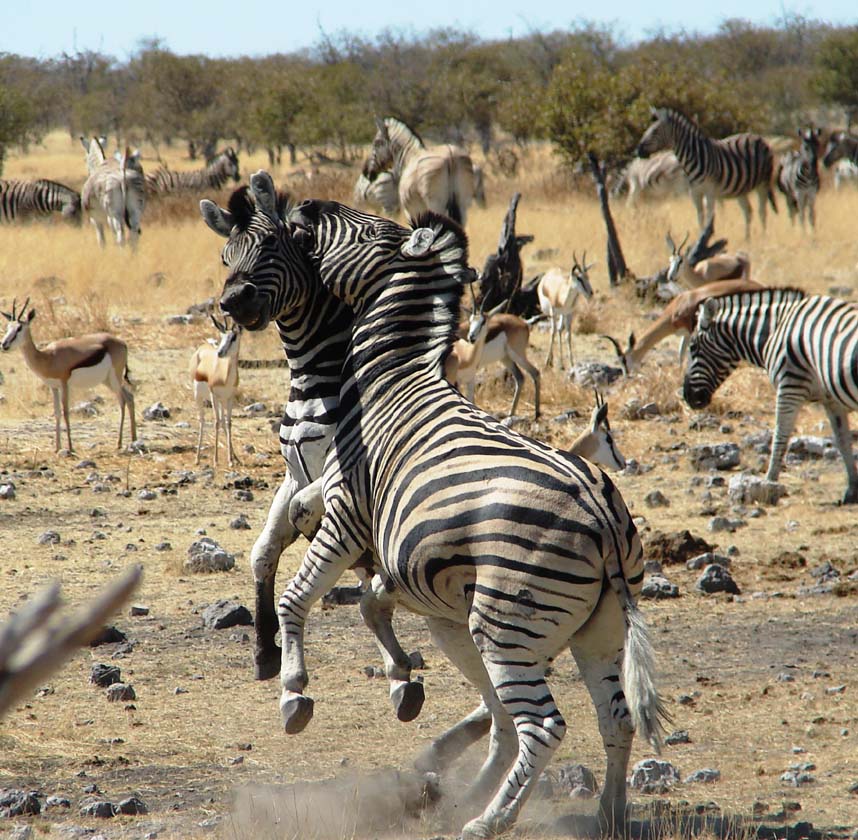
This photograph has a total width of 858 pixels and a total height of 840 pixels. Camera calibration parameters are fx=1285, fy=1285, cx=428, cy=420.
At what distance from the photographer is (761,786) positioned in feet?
14.7

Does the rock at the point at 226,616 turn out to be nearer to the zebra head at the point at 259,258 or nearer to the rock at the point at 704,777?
the zebra head at the point at 259,258

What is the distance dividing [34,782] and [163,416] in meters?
7.63

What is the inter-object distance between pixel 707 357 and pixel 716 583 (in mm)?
3310

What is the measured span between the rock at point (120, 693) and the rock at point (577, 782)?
1.98m

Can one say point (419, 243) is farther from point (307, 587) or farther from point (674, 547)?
point (674, 547)

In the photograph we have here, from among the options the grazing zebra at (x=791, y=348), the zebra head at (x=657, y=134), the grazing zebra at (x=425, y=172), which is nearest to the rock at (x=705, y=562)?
the grazing zebra at (x=791, y=348)

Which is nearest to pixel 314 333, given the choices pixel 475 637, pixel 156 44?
pixel 475 637

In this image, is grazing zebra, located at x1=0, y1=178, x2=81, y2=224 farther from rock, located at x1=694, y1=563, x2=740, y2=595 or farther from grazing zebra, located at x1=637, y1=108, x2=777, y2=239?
rock, located at x1=694, y1=563, x2=740, y2=595

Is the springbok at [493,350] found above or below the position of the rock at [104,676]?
above

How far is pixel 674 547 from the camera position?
770 centimetres

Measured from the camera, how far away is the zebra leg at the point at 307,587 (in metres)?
4.39

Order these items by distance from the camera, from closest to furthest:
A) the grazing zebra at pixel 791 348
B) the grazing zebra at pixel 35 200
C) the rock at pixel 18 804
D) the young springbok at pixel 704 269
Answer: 1. the rock at pixel 18 804
2. the grazing zebra at pixel 791 348
3. the young springbok at pixel 704 269
4. the grazing zebra at pixel 35 200

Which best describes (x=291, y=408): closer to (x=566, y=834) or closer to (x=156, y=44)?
(x=566, y=834)

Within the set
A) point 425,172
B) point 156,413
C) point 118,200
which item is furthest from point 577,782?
point 118,200
